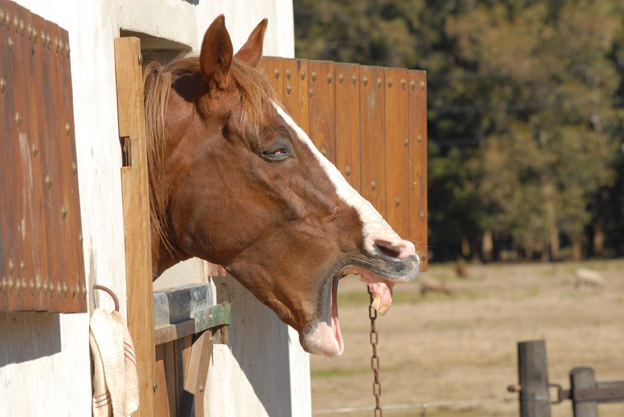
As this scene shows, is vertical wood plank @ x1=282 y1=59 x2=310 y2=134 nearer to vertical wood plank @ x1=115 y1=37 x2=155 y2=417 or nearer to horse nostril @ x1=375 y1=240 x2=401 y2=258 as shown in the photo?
vertical wood plank @ x1=115 y1=37 x2=155 y2=417

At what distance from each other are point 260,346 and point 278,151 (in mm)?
1759

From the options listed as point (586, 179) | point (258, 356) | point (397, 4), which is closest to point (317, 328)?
point (258, 356)

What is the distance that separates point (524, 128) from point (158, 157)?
1356 inches

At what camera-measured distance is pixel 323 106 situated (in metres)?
3.78

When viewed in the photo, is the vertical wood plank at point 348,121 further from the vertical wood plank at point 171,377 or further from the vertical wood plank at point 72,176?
the vertical wood plank at point 72,176

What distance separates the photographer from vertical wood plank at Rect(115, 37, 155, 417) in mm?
2605

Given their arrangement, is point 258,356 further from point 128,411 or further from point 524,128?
point 524,128

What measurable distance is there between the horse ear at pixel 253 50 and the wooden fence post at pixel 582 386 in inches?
181

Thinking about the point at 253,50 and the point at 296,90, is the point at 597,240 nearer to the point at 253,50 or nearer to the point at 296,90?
the point at 296,90

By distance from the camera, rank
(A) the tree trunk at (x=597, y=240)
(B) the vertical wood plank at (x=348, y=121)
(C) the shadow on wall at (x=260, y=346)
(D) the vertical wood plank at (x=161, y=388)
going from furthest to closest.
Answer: (A) the tree trunk at (x=597, y=240) → (C) the shadow on wall at (x=260, y=346) → (B) the vertical wood plank at (x=348, y=121) → (D) the vertical wood plank at (x=161, y=388)

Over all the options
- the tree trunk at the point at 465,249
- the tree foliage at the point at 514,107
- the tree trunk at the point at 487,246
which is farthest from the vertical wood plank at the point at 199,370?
the tree trunk at the point at 465,249

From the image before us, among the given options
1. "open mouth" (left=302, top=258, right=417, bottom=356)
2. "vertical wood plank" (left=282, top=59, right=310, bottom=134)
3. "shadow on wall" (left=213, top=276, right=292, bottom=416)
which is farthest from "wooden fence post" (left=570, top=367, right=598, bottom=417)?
"open mouth" (left=302, top=258, right=417, bottom=356)

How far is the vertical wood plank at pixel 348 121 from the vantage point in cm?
380

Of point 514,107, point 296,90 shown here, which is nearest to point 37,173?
point 296,90
